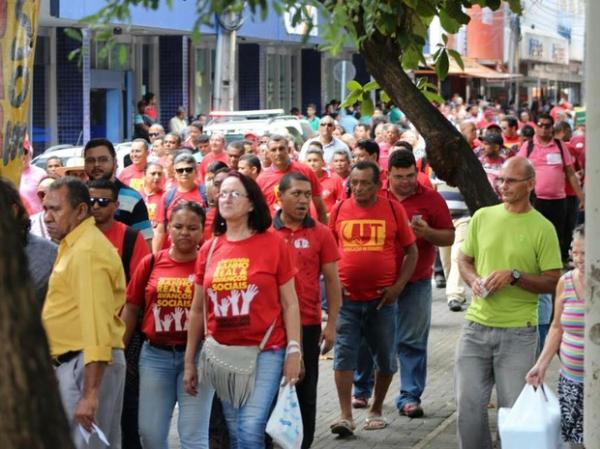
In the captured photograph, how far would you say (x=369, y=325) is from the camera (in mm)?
10180

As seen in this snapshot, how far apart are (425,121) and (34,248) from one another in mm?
2868

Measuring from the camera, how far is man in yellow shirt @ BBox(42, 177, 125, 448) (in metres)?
6.91

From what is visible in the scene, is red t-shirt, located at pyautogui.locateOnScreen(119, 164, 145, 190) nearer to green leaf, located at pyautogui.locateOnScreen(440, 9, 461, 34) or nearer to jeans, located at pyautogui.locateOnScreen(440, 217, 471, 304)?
jeans, located at pyautogui.locateOnScreen(440, 217, 471, 304)

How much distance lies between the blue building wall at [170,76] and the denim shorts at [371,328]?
26997 mm

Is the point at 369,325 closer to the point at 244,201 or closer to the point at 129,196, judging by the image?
the point at 129,196

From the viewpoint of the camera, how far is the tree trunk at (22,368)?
3102 millimetres

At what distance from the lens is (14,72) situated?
22.7ft

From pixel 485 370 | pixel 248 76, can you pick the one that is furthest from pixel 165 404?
pixel 248 76

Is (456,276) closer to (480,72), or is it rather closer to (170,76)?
(170,76)

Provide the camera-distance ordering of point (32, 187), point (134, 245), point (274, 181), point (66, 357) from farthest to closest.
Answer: point (274, 181)
point (32, 187)
point (134, 245)
point (66, 357)

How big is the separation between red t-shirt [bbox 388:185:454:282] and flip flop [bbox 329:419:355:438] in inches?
52.6

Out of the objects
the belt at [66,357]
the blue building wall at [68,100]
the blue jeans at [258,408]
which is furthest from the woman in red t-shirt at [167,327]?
the blue building wall at [68,100]

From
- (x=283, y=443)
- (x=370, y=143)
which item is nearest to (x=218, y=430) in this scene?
(x=283, y=443)

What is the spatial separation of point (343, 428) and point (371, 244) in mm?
1255
